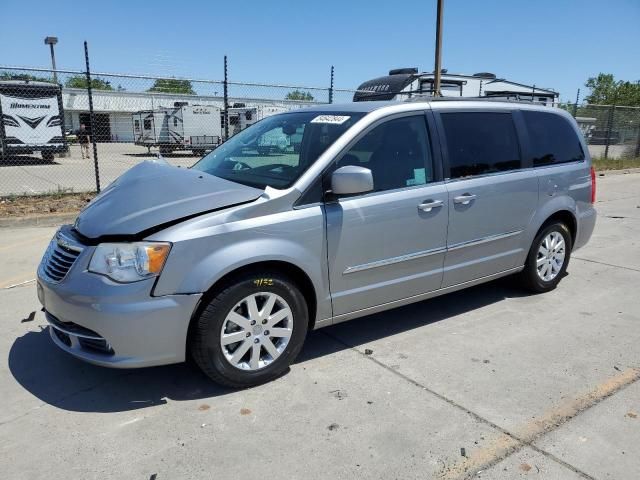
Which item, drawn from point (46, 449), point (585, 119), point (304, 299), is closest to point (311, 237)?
point (304, 299)

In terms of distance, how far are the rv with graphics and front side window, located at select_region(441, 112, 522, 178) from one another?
18526 millimetres

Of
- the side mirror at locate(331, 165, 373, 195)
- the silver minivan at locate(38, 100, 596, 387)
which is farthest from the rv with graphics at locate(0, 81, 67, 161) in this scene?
the side mirror at locate(331, 165, 373, 195)

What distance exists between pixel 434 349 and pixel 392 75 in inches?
553

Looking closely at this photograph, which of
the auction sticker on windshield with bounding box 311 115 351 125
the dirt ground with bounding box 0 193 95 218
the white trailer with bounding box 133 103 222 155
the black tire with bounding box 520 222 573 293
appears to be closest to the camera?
the auction sticker on windshield with bounding box 311 115 351 125

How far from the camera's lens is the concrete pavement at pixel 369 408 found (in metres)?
2.57

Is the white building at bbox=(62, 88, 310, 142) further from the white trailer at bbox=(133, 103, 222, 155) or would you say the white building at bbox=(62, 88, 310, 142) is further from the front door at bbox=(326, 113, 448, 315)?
the front door at bbox=(326, 113, 448, 315)

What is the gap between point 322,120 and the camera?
12.8 ft

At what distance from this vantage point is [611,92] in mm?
69062

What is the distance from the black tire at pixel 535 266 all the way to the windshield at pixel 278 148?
2.29 metres

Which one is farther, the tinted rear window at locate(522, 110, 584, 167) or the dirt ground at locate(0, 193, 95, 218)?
the dirt ground at locate(0, 193, 95, 218)

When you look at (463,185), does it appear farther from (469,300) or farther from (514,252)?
(469,300)

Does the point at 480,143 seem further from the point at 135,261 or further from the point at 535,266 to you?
the point at 135,261

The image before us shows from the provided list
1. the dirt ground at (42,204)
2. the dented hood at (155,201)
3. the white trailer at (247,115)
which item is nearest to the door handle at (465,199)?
the dented hood at (155,201)

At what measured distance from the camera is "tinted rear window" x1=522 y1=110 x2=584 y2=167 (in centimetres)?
473
